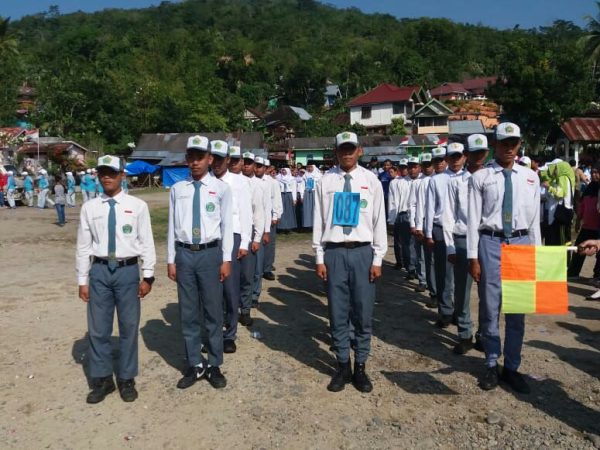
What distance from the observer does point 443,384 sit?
4.87 meters

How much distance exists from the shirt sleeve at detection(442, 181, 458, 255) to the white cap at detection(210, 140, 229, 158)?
2566 millimetres

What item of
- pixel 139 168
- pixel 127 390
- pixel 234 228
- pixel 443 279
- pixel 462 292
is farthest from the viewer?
pixel 139 168

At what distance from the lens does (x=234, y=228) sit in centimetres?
596

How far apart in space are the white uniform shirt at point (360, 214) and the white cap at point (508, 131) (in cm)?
115

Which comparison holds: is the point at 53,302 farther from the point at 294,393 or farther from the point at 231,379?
the point at 294,393

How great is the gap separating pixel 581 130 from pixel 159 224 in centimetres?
2346

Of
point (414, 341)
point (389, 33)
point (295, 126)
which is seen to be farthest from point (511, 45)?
point (389, 33)

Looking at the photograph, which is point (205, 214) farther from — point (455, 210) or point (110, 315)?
point (455, 210)

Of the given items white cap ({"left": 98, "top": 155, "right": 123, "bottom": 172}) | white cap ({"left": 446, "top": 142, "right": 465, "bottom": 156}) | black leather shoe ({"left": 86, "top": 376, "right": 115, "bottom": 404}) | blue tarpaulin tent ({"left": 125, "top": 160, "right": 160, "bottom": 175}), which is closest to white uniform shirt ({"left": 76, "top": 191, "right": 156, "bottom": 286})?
white cap ({"left": 98, "top": 155, "right": 123, "bottom": 172})

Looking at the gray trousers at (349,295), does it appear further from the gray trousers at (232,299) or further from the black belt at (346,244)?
the gray trousers at (232,299)

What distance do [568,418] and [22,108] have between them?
73785mm

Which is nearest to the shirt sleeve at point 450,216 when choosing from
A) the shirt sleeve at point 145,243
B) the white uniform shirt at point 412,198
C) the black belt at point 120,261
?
the white uniform shirt at point 412,198

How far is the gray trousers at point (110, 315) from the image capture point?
4570mm

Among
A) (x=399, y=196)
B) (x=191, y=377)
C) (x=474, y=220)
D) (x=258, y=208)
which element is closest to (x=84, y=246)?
(x=191, y=377)
